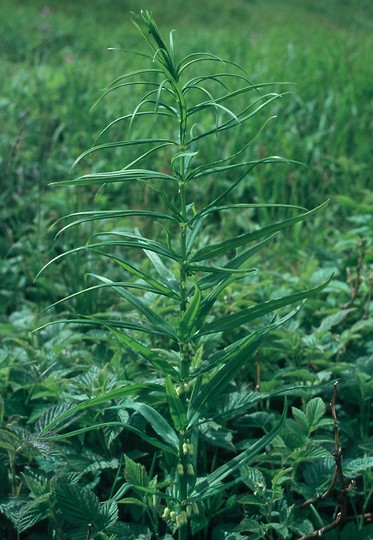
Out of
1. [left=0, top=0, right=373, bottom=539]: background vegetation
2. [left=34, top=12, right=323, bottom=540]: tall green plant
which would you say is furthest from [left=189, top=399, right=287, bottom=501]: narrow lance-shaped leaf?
[left=0, top=0, right=373, bottom=539]: background vegetation

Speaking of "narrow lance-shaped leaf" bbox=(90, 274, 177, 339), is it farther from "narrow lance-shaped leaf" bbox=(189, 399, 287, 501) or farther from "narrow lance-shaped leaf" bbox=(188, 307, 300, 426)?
A: "narrow lance-shaped leaf" bbox=(189, 399, 287, 501)

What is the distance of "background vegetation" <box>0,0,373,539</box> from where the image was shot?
4.98ft

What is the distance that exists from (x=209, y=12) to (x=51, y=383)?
9.69 m

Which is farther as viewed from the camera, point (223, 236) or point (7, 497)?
point (223, 236)

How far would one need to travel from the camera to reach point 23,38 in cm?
678

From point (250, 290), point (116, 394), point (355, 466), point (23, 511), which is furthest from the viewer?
point (250, 290)

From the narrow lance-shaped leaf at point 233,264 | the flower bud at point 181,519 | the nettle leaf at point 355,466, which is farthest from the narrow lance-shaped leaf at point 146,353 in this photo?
the nettle leaf at point 355,466

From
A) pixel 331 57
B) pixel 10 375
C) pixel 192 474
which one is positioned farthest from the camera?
pixel 331 57

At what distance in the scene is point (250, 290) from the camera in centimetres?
200

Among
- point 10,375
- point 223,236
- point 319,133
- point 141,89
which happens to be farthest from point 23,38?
point 10,375

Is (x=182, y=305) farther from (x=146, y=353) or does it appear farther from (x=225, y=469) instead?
(x=225, y=469)

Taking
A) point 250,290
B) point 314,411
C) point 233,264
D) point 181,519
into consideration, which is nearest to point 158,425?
point 181,519

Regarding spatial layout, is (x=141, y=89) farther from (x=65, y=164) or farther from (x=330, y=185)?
(x=330, y=185)

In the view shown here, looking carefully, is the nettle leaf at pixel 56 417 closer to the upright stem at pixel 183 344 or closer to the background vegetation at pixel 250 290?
the background vegetation at pixel 250 290
